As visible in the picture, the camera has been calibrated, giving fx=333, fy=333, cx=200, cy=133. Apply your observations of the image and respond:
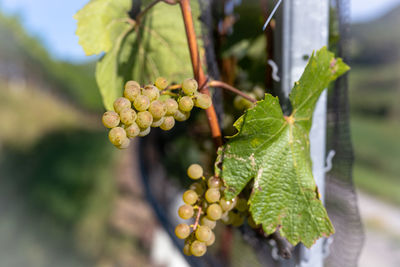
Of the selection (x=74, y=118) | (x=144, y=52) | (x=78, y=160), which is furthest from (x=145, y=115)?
(x=74, y=118)

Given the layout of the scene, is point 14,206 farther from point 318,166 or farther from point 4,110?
point 318,166

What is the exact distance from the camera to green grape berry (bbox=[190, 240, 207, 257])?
0.90 feet

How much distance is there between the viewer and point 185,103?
0.27 meters

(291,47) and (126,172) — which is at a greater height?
(291,47)

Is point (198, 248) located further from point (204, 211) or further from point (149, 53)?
point (149, 53)

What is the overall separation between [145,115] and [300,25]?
0.60 ft

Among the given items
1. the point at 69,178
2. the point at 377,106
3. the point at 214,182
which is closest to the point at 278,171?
the point at 214,182

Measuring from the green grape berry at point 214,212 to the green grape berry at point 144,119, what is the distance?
98 millimetres

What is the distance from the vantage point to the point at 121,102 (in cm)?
26

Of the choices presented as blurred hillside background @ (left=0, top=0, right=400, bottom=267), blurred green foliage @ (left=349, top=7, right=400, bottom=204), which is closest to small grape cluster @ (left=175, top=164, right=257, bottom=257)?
blurred hillside background @ (left=0, top=0, right=400, bottom=267)

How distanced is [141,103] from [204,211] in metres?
0.12

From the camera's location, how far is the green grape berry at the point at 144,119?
0.85 feet

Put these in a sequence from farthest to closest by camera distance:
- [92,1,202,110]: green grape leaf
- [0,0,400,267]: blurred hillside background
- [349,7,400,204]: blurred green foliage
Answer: [349,7,400,204]: blurred green foliage → [0,0,400,267]: blurred hillside background → [92,1,202,110]: green grape leaf

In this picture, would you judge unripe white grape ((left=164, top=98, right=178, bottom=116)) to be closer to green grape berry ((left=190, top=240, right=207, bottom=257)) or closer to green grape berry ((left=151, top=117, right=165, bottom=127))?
green grape berry ((left=151, top=117, right=165, bottom=127))
